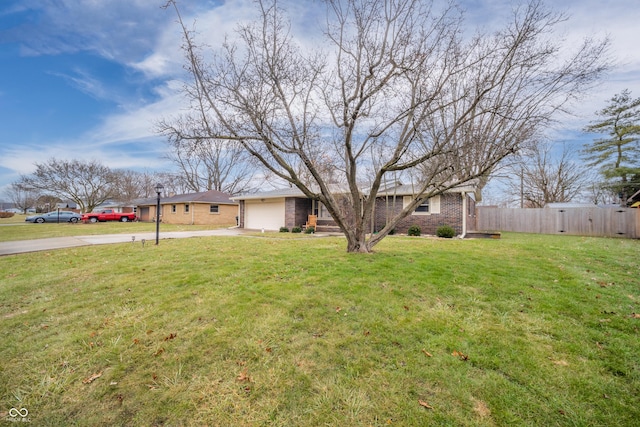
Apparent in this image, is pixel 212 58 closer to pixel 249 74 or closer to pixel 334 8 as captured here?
pixel 249 74

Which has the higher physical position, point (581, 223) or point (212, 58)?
point (212, 58)

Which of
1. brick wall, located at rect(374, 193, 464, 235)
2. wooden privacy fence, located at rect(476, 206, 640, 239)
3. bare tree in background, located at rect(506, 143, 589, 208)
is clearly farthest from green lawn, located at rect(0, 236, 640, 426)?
bare tree in background, located at rect(506, 143, 589, 208)

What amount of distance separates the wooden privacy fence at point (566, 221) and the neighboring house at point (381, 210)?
6.61 ft

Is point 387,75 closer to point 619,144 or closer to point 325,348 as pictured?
point 325,348

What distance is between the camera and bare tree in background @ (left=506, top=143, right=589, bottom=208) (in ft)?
76.8

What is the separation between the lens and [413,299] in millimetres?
4117

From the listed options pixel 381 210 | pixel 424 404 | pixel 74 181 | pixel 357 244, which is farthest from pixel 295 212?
pixel 74 181

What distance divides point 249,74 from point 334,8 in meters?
2.53

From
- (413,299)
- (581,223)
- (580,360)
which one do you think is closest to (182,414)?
(413,299)

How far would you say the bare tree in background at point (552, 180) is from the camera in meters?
23.4

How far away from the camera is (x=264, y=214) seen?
63.8 feet

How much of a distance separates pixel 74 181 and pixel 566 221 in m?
48.0

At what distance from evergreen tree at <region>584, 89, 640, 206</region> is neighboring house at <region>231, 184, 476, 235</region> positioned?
10086 millimetres

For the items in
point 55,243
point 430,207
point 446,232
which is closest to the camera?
point 55,243
